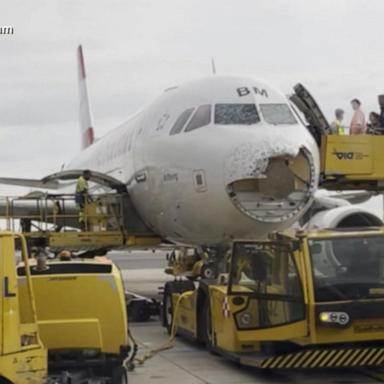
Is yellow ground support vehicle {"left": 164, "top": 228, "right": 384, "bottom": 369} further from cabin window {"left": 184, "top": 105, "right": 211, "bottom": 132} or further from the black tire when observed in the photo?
cabin window {"left": 184, "top": 105, "right": 211, "bottom": 132}

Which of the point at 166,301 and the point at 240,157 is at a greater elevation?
the point at 240,157

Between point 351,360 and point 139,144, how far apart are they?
849cm

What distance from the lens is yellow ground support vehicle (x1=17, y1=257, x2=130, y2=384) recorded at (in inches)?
388

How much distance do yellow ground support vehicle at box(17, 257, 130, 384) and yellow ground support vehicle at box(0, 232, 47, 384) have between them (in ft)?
3.82

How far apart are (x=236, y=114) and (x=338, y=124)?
3263mm

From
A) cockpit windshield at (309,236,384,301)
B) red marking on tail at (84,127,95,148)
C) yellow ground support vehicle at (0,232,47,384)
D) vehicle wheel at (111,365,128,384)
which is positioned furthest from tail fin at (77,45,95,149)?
yellow ground support vehicle at (0,232,47,384)

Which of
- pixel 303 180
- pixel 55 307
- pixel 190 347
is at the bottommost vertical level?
pixel 190 347

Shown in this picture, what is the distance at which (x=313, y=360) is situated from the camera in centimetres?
1128

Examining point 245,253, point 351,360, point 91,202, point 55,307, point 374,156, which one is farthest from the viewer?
point 91,202

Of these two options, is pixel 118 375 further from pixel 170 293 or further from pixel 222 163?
pixel 170 293

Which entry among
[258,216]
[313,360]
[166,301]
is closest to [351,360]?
[313,360]

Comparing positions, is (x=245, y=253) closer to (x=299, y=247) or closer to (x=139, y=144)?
(x=299, y=247)

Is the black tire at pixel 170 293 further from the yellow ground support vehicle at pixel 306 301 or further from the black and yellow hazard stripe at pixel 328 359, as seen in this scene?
the black and yellow hazard stripe at pixel 328 359

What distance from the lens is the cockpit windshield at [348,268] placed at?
36.8 feet
